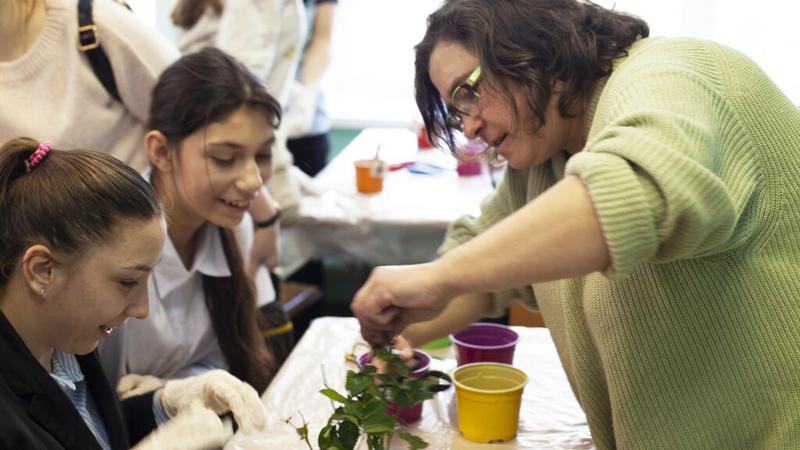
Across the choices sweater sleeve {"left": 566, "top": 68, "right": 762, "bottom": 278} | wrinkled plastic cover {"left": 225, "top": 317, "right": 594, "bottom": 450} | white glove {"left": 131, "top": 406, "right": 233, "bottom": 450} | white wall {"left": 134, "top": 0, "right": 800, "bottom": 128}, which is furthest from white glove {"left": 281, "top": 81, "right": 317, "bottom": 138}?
sweater sleeve {"left": 566, "top": 68, "right": 762, "bottom": 278}

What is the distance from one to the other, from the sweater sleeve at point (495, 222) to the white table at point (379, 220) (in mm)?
1178

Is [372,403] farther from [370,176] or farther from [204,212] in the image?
[370,176]

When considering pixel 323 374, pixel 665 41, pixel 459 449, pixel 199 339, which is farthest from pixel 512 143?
pixel 199 339

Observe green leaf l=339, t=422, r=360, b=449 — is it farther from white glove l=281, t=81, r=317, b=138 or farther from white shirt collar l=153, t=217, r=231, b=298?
white glove l=281, t=81, r=317, b=138

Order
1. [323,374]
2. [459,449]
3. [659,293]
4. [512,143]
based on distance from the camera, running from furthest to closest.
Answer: [323,374]
[459,449]
[512,143]
[659,293]

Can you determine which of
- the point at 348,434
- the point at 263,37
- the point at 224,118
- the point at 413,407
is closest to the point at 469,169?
the point at 263,37

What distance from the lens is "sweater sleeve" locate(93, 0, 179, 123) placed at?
6.61 ft

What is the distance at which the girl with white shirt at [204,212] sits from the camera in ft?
6.64

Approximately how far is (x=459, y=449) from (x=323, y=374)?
42cm

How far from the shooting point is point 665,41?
126 centimetres

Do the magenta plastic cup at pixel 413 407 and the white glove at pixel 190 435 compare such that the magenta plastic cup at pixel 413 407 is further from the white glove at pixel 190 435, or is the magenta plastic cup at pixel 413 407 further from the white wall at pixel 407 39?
the white wall at pixel 407 39

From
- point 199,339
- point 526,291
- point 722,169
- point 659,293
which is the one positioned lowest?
point 199,339

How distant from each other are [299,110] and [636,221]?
3075 mm

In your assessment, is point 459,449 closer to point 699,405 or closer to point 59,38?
point 699,405
